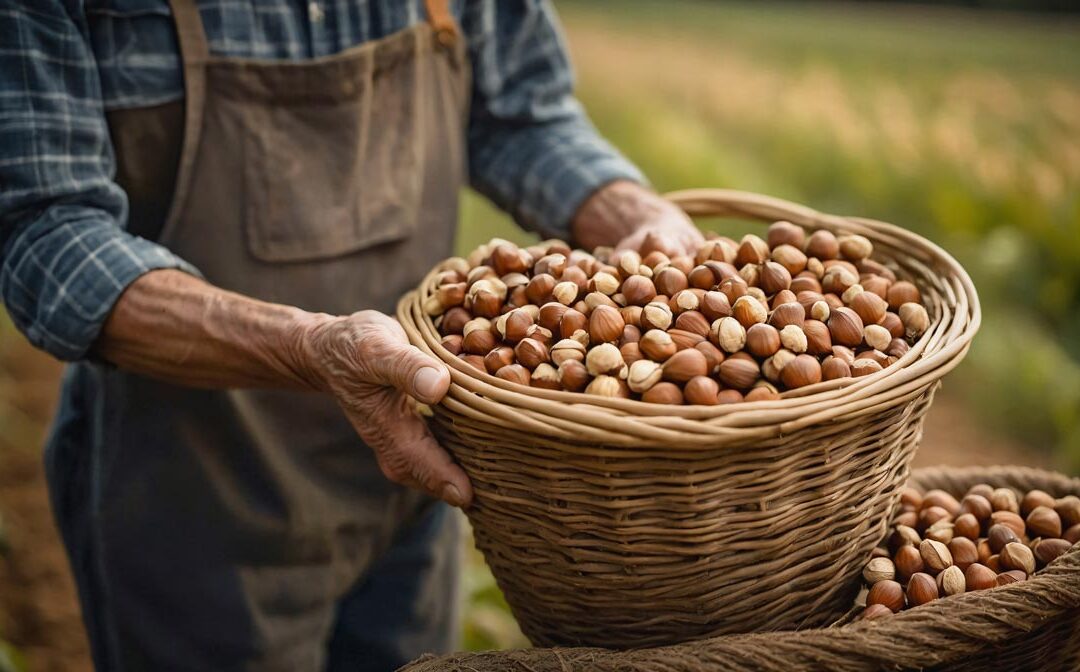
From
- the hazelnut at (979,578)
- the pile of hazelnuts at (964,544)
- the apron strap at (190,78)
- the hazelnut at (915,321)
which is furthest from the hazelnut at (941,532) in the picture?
the apron strap at (190,78)

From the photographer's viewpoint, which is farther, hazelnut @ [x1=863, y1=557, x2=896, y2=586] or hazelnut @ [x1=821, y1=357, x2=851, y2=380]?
hazelnut @ [x1=863, y1=557, x2=896, y2=586]

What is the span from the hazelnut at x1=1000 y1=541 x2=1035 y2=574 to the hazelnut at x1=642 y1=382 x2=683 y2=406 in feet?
2.17

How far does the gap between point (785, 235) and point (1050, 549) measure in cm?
72

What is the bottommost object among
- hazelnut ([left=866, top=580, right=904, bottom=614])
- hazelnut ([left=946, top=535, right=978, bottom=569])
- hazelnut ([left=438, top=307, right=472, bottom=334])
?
hazelnut ([left=866, top=580, right=904, bottom=614])

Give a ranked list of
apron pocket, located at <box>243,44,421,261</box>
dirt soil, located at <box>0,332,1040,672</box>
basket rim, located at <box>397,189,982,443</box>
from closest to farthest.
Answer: basket rim, located at <box>397,189,982,443</box> → apron pocket, located at <box>243,44,421,261</box> → dirt soil, located at <box>0,332,1040,672</box>

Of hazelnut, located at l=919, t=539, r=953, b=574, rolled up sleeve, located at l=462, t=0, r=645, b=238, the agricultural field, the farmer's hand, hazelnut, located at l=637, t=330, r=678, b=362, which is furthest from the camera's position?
the agricultural field

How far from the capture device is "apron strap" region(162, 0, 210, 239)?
1.94m

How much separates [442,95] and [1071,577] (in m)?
1.63

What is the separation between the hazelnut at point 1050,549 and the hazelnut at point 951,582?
0.17 metres

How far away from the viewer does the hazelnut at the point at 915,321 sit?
1698mm

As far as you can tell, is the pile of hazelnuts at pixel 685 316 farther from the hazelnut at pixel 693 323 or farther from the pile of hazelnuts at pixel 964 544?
the pile of hazelnuts at pixel 964 544

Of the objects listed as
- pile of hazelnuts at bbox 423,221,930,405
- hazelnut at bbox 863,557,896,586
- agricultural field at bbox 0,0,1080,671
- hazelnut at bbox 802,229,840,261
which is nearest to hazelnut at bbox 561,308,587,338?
pile of hazelnuts at bbox 423,221,930,405

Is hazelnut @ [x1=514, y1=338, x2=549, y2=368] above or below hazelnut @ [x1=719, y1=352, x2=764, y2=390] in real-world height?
below

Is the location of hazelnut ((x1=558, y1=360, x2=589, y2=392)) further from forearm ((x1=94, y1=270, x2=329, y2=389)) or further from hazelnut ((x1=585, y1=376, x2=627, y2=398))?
forearm ((x1=94, y1=270, x2=329, y2=389))
